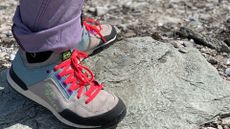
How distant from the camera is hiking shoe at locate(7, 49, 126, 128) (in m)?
1.78

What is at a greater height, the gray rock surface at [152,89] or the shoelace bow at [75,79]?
the shoelace bow at [75,79]

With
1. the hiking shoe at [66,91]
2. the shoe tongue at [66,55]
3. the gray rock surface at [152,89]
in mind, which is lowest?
the gray rock surface at [152,89]

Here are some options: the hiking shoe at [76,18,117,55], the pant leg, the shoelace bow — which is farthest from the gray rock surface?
the pant leg

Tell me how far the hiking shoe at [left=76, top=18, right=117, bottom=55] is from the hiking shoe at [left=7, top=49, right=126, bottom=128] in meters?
0.30

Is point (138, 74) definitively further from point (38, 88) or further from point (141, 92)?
point (38, 88)

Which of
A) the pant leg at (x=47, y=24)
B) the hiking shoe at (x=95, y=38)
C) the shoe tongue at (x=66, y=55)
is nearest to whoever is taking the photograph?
the pant leg at (x=47, y=24)

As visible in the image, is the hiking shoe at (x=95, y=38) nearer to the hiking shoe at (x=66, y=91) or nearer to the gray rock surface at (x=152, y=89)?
the gray rock surface at (x=152, y=89)

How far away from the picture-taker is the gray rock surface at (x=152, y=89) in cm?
191

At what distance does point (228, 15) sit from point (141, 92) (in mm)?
Answer: 1086

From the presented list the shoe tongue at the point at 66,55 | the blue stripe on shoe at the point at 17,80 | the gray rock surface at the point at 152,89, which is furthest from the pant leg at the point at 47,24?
the gray rock surface at the point at 152,89

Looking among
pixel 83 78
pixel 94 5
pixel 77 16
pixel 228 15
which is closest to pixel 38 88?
pixel 83 78

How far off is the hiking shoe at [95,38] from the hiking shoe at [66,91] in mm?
296

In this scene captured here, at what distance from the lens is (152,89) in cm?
205

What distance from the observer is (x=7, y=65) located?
2.38m
